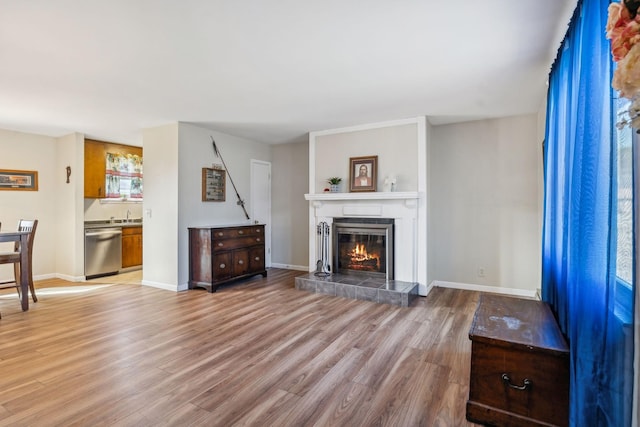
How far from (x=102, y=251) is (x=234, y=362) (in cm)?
461

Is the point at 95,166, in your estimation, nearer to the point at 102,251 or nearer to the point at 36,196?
the point at 36,196

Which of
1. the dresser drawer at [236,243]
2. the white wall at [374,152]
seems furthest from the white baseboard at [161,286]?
the white wall at [374,152]

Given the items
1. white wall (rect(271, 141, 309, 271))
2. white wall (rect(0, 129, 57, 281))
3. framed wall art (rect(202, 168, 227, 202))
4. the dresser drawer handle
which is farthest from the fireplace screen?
white wall (rect(0, 129, 57, 281))

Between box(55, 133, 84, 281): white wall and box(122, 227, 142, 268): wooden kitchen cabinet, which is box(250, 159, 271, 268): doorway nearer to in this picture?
box(122, 227, 142, 268): wooden kitchen cabinet

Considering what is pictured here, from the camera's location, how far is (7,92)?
3.57 m

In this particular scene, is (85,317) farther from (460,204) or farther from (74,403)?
(460,204)

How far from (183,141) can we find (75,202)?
7.92ft

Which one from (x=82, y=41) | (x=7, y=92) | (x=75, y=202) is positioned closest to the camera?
(x=82, y=41)

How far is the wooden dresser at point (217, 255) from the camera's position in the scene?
480cm

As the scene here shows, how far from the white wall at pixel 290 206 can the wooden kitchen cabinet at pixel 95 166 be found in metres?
3.08

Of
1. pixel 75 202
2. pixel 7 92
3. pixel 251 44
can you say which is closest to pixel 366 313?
pixel 251 44

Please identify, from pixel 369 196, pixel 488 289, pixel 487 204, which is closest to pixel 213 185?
pixel 369 196

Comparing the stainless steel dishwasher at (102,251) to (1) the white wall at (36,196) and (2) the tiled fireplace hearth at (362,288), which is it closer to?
(1) the white wall at (36,196)

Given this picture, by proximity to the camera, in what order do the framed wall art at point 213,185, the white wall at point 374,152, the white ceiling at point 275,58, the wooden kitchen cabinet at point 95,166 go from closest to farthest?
the white ceiling at point 275,58
the white wall at point 374,152
the framed wall art at point 213,185
the wooden kitchen cabinet at point 95,166
